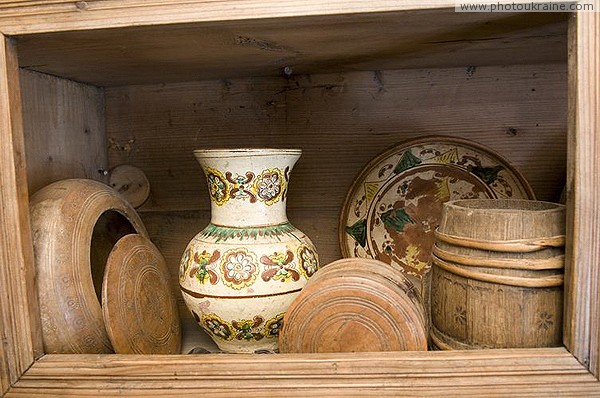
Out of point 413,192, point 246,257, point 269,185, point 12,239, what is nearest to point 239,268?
point 246,257

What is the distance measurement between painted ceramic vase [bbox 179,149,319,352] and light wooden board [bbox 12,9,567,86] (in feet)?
0.47

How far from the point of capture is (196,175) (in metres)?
0.93

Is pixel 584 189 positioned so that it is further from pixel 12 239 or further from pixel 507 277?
pixel 12 239

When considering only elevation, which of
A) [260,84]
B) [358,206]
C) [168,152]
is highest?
[260,84]

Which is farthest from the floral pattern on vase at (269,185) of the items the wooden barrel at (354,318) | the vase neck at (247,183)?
the wooden barrel at (354,318)

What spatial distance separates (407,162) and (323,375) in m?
0.47

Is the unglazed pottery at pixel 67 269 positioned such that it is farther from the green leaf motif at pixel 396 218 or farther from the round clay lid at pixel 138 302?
the green leaf motif at pixel 396 218

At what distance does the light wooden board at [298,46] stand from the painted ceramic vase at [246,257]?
144 millimetres

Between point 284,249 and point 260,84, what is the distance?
366mm

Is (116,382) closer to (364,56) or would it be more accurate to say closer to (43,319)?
(43,319)

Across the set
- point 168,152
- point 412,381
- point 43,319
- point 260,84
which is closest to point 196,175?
point 168,152

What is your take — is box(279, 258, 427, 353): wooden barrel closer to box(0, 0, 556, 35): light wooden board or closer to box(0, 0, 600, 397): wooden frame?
box(0, 0, 600, 397): wooden frame

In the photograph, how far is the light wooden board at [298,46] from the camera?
20.9 inches

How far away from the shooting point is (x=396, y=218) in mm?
855
